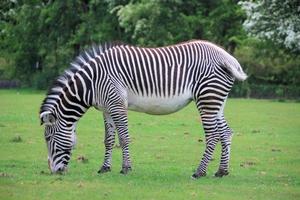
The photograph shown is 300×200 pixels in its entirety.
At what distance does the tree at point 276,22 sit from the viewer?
3812 cm

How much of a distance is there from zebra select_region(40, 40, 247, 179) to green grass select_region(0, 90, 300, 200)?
63cm

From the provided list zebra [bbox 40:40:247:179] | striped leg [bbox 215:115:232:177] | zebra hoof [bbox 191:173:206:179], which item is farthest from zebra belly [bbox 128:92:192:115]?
zebra hoof [bbox 191:173:206:179]

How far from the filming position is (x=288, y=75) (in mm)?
49406

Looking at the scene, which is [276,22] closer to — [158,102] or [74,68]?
[158,102]

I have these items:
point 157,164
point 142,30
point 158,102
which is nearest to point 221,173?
point 158,102

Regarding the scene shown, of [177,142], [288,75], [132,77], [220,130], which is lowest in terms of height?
[288,75]

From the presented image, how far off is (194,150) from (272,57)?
32114mm

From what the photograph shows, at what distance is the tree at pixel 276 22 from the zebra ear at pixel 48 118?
25.3m

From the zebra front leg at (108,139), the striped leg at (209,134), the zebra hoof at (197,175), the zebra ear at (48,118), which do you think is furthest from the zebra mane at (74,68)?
the zebra hoof at (197,175)

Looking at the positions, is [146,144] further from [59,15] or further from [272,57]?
[59,15]

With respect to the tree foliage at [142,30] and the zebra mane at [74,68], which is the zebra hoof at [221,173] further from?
the tree foliage at [142,30]

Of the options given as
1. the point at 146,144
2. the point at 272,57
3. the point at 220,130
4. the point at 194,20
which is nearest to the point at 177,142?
the point at 146,144

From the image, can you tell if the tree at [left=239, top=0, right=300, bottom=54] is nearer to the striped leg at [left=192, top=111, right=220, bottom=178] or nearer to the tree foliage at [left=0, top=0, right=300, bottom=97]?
the tree foliage at [left=0, top=0, right=300, bottom=97]

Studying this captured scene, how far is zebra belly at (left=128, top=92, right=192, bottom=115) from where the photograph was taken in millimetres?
13246
